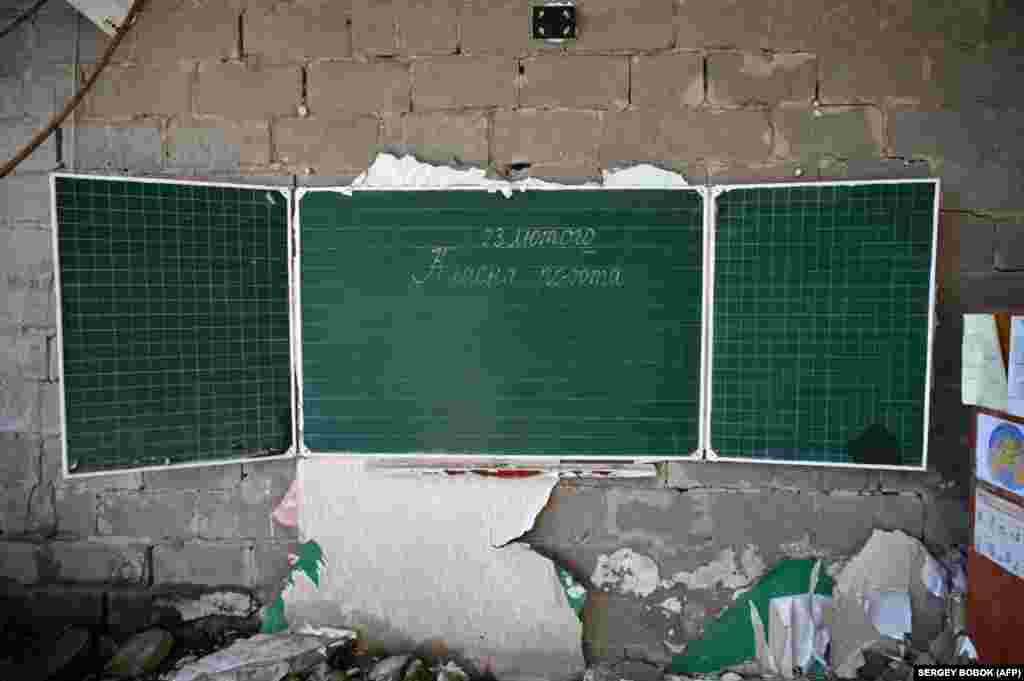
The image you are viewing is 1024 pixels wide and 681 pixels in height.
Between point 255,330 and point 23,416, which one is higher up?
point 255,330

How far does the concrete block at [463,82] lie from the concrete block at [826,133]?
1022 millimetres

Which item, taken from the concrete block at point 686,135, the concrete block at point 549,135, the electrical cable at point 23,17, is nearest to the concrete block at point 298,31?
the concrete block at point 549,135

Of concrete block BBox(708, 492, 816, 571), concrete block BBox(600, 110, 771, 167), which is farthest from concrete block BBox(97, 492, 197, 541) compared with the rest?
concrete block BBox(600, 110, 771, 167)

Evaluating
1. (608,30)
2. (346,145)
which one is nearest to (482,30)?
(608,30)

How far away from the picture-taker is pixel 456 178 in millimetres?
2256

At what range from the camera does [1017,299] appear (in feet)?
7.13

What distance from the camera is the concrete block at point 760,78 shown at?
2.18 metres

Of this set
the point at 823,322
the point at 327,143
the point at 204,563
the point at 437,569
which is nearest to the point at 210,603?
the point at 204,563

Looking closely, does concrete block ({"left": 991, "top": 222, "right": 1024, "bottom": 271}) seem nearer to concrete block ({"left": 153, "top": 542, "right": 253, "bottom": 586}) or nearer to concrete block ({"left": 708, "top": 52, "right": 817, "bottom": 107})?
concrete block ({"left": 708, "top": 52, "right": 817, "bottom": 107})

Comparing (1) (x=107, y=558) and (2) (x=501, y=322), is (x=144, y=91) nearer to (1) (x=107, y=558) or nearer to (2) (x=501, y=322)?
(2) (x=501, y=322)

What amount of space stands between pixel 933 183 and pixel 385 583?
2520 mm

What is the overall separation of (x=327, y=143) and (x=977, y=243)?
246 centimetres

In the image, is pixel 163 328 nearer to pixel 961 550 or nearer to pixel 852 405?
pixel 852 405

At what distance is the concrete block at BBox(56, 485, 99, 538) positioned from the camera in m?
2.40
